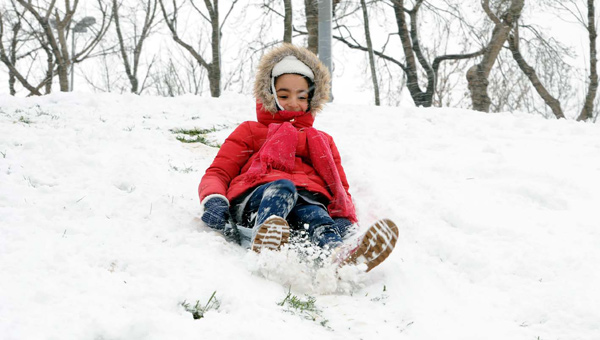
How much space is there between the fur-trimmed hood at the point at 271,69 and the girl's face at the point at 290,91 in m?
0.07

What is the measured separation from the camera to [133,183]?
3.37m

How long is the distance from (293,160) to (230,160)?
1.47ft

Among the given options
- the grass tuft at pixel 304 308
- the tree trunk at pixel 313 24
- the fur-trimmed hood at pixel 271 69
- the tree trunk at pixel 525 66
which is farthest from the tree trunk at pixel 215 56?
the grass tuft at pixel 304 308

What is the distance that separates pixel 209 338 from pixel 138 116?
5012 mm

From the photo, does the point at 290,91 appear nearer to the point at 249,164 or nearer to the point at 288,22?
the point at 249,164

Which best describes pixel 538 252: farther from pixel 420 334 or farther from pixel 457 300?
pixel 420 334

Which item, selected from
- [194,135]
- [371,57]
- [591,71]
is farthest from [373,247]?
[591,71]

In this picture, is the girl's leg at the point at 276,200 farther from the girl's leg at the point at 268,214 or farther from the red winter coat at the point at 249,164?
the red winter coat at the point at 249,164

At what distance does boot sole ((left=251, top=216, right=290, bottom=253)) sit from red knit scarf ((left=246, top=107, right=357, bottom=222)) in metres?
0.61

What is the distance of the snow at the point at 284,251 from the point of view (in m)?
1.83

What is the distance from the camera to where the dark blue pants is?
267 cm

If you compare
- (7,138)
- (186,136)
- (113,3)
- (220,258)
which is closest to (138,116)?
(186,136)

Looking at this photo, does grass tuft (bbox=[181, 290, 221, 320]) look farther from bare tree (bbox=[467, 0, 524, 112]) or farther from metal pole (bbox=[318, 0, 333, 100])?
bare tree (bbox=[467, 0, 524, 112])

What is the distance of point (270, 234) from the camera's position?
245 cm
